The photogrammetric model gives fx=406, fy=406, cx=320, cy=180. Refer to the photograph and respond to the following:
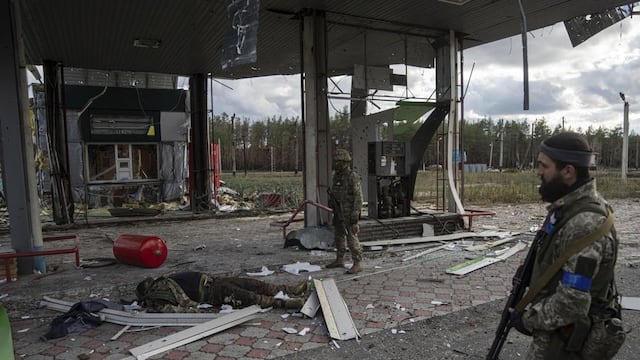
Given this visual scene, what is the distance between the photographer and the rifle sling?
1.85 m

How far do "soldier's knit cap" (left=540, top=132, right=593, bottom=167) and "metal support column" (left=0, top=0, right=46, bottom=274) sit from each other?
7.16 meters

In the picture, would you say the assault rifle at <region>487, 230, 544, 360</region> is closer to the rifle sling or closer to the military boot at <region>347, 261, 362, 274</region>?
the rifle sling

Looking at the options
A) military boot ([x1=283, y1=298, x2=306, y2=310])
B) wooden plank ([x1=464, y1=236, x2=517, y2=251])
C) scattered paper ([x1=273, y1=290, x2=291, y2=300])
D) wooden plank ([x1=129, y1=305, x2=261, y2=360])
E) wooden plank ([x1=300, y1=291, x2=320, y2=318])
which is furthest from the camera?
wooden plank ([x1=464, y1=236, x2=517, y2=251])

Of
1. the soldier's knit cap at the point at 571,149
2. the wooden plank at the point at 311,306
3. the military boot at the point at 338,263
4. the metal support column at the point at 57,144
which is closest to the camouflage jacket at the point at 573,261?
the soldier's knit cap at the point at 571,149

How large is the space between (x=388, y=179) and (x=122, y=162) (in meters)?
11.1

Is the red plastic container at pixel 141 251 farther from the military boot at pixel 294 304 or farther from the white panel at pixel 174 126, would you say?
the white panel at pixel 174 126

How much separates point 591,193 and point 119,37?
10319 mm

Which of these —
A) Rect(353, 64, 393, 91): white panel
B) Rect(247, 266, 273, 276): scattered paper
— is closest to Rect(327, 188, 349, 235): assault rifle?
Rect(247, 266, 273, 276): scattered paper

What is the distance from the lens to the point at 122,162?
15.4 m

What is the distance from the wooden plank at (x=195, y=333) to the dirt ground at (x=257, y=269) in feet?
2.96

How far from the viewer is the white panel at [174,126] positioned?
50.2 ft

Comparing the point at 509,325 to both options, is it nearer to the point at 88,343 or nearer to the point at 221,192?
the point at 88,343

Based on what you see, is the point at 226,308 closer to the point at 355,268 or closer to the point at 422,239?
the point at 355,268

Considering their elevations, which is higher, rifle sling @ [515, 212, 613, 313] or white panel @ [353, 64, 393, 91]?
white panel @ [353, 64, 393, 91]
